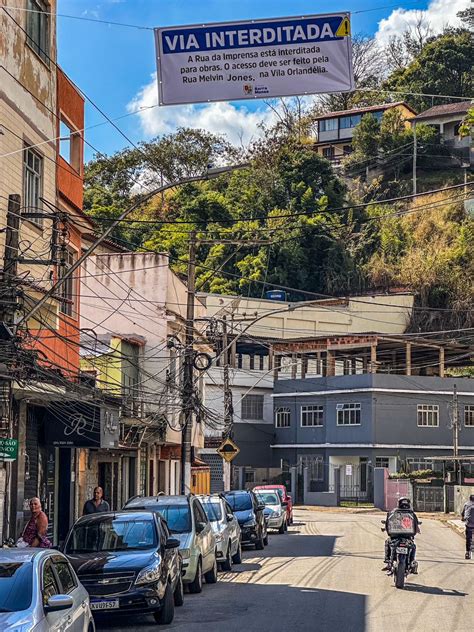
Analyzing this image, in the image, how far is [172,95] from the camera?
14.1m

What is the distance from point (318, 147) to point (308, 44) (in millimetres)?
90469

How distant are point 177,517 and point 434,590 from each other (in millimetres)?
4810

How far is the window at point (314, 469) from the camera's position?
69.8 m

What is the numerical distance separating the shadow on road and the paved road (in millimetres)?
17

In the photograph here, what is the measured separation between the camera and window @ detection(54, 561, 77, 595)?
10.8 metres

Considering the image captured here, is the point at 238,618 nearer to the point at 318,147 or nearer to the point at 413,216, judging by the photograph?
the point at 413,216

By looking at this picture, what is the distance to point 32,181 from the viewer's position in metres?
24.9

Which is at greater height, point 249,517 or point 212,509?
point 212,509

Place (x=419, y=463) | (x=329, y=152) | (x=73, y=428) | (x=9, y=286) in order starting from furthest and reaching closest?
(x=329, y=152) < (x=419, y=463) < (x=73, y=428) < (x=9, y=286)

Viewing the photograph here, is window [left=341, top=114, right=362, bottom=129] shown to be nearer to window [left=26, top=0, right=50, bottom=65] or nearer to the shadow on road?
window [left=26, top=0, right=50, bottom=65]

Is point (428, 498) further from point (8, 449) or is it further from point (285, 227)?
point (8, 449)

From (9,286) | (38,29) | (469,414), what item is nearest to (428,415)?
(469,414)

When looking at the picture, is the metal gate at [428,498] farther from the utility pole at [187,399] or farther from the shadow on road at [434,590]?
the shadow on road at [434,590]

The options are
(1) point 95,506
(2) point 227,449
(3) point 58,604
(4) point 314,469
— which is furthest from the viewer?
(4) point 314,469
